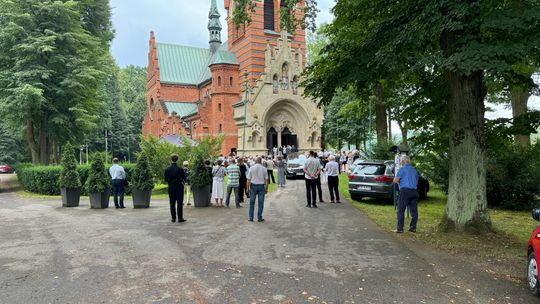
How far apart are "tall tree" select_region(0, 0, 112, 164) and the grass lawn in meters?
19.7

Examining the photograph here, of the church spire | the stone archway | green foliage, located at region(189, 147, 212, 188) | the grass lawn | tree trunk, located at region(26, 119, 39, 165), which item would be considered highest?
the church spire

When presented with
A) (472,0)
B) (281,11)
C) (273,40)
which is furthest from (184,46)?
(472,0)

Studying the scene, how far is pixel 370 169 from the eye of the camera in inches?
592

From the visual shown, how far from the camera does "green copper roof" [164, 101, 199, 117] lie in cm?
4612

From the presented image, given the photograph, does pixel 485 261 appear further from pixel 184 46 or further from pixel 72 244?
pixel 184 46

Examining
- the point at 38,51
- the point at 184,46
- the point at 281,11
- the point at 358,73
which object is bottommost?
the point at 358,73

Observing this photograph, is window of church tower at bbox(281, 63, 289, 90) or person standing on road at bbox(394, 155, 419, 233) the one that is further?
window of church tower at bbox(281, 63, 289, 90)

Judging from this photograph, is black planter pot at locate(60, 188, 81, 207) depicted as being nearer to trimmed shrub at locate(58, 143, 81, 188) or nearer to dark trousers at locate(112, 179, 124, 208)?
trimmed shrub at locate(58, 143, 81, 188)

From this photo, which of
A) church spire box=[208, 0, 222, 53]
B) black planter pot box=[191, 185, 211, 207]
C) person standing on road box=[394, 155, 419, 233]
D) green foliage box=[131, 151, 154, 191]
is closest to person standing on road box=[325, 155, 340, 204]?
black planter pot box=[191, 185, 211, 207]

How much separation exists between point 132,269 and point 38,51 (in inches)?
857

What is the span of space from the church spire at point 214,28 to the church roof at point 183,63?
1.25 m

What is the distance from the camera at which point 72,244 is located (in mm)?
8250

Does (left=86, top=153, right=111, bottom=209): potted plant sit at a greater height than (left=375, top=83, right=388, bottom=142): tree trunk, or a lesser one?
lesser

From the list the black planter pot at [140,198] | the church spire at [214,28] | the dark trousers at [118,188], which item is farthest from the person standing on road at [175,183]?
the church spire at [214,28]
